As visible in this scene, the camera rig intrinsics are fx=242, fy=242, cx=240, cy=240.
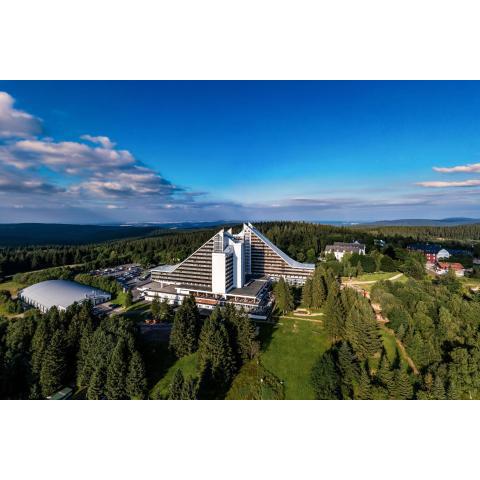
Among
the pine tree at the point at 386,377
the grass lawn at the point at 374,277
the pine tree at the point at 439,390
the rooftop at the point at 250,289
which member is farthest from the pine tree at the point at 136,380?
the grass lawn at the point at 374,277

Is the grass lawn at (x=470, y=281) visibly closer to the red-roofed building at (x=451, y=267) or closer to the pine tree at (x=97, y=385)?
the red-roofed building at (x=451, y=267)

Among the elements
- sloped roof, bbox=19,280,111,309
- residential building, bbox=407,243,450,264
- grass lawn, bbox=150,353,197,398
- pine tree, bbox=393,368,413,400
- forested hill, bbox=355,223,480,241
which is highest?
forested hill, bbox=355,223,480,241

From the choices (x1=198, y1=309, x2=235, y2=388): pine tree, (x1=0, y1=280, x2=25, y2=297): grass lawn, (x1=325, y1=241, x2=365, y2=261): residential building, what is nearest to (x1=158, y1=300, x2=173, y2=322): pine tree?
(x1=198, y1=309, x2=235, y2=388): pine tree

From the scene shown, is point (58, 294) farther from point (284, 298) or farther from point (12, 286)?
point (284, 298)

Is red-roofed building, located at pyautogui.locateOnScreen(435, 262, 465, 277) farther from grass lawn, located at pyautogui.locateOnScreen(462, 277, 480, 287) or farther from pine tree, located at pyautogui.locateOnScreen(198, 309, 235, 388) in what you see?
pine tree, located at pyautogui.locateOnScreen(198, 309, 235, 388)

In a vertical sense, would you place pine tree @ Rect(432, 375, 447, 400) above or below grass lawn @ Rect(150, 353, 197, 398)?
above

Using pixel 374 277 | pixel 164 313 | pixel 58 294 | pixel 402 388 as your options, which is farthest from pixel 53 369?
pixel 374 277
